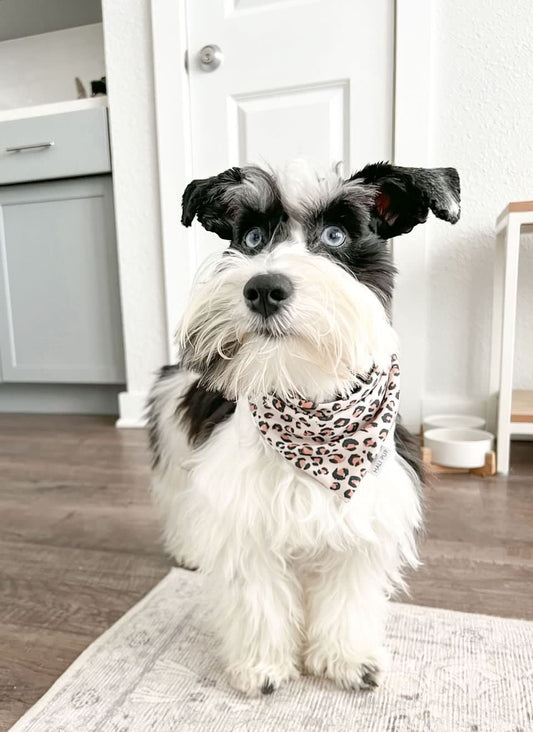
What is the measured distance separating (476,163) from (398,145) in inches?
11.8

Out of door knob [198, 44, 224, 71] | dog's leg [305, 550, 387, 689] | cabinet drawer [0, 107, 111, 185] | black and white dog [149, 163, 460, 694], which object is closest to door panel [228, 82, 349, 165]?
door knob [198, 44, 224, 71]

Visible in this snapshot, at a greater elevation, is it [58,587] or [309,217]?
[309,217]

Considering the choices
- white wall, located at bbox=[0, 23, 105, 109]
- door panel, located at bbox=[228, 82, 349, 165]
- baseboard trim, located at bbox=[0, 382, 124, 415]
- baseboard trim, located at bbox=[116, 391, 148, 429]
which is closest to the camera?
door panel, located at bbox=[228, 82, 349, 165]

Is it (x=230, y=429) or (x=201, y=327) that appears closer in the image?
(x=201, y=327)

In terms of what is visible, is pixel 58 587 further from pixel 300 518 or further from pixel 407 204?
pixel 407 204

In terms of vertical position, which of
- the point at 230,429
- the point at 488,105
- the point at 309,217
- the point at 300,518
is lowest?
the point at 300,518

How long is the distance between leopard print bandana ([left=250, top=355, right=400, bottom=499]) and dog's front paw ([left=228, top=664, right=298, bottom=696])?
0.31 m

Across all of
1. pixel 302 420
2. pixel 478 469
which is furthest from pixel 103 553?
pixel 478 469

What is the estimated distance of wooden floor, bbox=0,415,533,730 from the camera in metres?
1.00

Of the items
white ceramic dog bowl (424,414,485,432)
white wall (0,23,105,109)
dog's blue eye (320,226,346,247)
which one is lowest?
white ceramic dog bowl (424,414,485,432)

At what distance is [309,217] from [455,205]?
22 cm

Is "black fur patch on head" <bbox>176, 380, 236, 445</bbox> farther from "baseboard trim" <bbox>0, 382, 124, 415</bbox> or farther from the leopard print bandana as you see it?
"baseboard trim" <bbox>0, 382, 124, 415</bbox>

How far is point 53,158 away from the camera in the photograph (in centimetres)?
248

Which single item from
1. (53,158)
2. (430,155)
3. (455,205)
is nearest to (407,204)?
(455,205)
